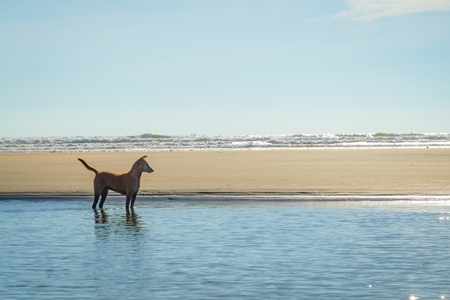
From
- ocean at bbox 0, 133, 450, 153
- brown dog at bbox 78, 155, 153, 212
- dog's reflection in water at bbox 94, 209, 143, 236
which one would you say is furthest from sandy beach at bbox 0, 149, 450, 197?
ocean at bbox 0, 133, 450, 153

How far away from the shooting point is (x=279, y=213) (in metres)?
15.9

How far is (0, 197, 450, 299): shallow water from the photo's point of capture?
27.6 feet

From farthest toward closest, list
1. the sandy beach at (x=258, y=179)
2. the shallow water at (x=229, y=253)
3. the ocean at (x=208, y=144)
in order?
the ocean at (x=208, y=144) < the sandy beach at (x=258, y=179) < the shallow water at (x=229, y=253)

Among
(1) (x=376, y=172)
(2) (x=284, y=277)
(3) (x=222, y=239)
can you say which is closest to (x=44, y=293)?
(2) (x=284, y=277)

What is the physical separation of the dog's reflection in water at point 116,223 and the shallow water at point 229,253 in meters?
0.02

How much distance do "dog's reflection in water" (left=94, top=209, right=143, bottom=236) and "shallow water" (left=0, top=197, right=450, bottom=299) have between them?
24 mm

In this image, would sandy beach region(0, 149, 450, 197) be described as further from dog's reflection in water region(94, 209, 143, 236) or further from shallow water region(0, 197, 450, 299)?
dog's reflection in water region(94, 209, 143, 236)

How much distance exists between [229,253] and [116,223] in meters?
4.66

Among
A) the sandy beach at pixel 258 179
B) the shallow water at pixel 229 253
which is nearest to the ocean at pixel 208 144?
the sandy beach at pixel 258 179

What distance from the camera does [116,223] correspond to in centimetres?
1459

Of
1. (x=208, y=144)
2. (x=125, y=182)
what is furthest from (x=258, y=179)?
(x=208, y=144)

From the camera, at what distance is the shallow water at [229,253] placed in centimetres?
840

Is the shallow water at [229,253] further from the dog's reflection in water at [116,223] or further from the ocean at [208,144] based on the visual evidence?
the ocean at [208,144]

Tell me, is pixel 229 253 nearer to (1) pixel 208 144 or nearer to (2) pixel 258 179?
(2) pixel 258 179
